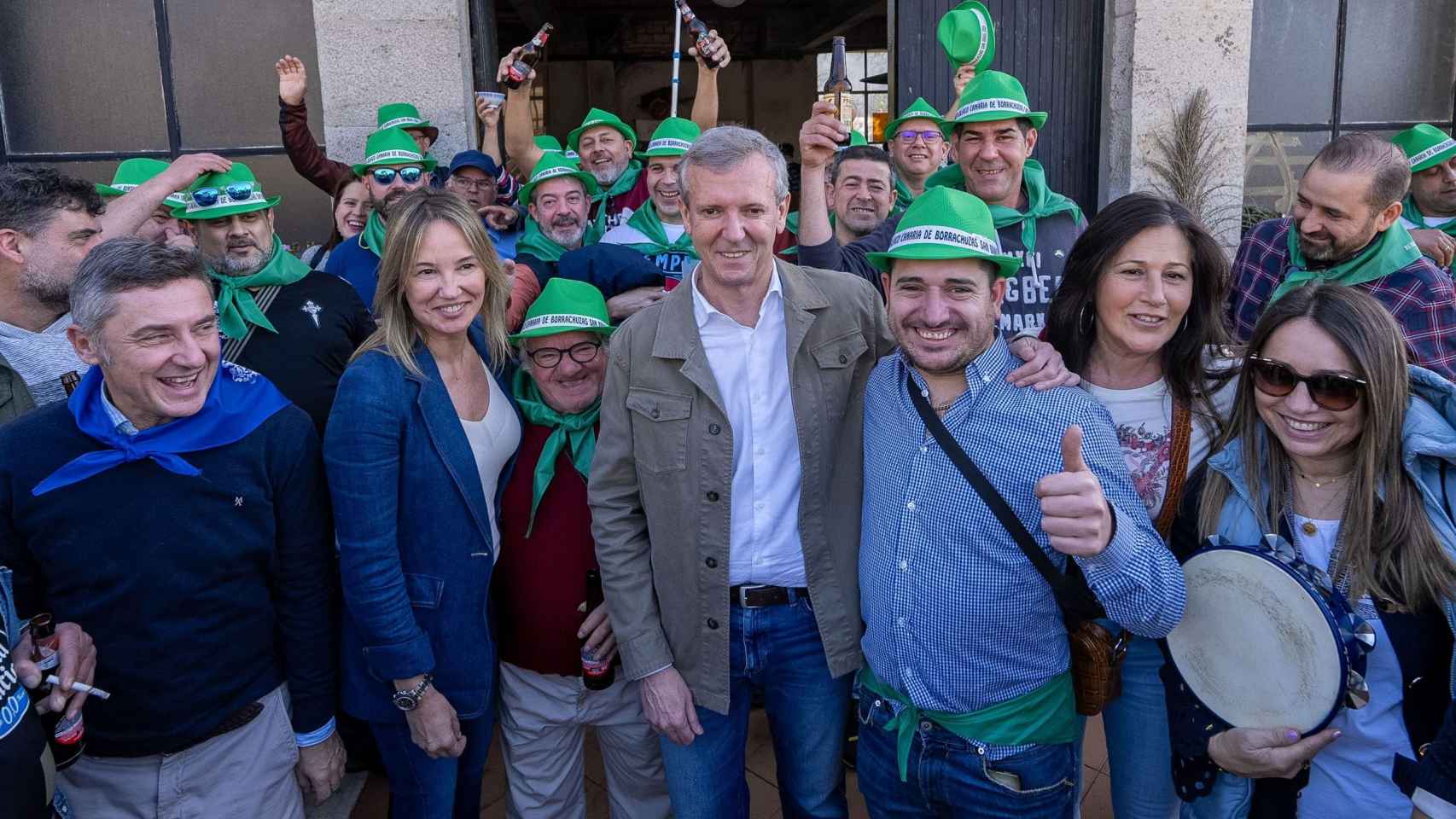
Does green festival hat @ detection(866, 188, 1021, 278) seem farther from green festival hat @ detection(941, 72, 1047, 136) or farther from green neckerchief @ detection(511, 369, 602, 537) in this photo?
green festival hat @ detection(941, 72, 1047, 136)

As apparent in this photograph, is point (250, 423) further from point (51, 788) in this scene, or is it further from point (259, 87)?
point (259, 87)

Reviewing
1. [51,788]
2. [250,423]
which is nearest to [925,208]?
[250,423]

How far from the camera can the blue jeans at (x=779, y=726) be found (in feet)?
8.16

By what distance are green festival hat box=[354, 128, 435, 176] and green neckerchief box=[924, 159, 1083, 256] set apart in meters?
2.75

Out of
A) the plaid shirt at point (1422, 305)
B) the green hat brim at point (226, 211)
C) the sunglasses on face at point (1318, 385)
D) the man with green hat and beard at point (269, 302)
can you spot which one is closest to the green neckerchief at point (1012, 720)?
the sunglasses on face at point (1318, 385)

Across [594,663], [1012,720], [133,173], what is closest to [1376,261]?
[1012,720]

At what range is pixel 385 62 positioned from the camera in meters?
5.88

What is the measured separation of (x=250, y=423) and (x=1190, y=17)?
6.69m

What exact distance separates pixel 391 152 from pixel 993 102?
10.1 feet

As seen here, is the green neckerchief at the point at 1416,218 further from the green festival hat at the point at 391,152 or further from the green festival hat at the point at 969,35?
the green festival hat at the point at 391,152

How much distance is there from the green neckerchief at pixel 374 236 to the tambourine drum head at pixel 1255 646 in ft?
11.1

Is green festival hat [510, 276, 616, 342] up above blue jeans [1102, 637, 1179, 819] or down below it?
above

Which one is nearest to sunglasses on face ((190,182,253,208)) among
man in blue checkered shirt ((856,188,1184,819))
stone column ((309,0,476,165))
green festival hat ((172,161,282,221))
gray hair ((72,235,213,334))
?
green festival hat ((172,161,282,221))

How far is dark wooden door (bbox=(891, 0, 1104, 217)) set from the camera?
6.84 m
